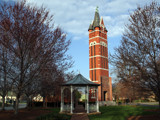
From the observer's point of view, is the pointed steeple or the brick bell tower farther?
the pointed steeple

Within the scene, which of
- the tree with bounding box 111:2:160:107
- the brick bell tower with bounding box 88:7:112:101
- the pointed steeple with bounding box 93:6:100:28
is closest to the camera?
the tree with bounding box 111:2:160:107

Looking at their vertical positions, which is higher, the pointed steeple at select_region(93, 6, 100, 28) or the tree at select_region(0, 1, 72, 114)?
the pointed steeple at select_region(93, 6, 100, 28)

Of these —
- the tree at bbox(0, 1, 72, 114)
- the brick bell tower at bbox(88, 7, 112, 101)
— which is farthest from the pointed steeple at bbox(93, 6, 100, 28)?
the tree at bbox(0, 1, 72, 114)

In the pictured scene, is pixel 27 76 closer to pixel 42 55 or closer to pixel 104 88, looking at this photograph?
pixel 42 55

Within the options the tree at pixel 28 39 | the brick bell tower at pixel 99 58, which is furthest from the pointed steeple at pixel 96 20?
the tree at pixel 28 39

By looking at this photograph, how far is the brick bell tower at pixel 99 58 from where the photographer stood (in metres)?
48.0

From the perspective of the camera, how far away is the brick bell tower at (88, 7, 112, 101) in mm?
48009

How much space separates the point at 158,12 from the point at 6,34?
10.7 metres

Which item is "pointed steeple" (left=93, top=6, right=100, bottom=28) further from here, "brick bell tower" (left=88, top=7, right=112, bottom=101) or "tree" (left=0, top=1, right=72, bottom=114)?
"tree" (left=0, top=1, right=72, bottom=114)

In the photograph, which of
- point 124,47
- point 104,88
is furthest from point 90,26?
point 124,47

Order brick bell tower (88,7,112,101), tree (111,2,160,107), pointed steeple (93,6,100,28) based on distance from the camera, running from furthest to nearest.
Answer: pointed steeple (93,6,100,28) → brick bell tower (88,7,112,101) → tree (111,2,160,107)

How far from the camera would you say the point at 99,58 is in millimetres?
51344

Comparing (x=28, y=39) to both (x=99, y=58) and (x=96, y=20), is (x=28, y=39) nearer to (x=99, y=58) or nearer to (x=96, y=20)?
(x=99, y=58)

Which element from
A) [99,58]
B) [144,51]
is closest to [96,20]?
[99,58]
